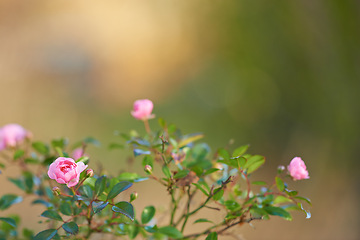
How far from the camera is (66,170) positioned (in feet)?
1.68

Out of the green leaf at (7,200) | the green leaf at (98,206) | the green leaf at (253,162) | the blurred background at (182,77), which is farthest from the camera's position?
the blurred background at (182,77)

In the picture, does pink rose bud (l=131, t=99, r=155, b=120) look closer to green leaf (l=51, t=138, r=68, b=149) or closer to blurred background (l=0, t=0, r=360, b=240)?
green leaf (l=51, t=138, r=68, b=149)

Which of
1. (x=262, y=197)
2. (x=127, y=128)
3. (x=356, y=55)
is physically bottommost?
(x=127, y=128)

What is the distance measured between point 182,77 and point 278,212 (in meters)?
3.85

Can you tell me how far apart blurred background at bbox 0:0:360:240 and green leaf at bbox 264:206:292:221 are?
80.6 inches

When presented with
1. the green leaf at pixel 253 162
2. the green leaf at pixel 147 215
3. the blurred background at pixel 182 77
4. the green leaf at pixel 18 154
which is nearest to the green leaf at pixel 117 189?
the green leaf at pixel 147 215

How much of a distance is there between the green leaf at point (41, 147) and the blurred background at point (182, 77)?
→ 2017 mm

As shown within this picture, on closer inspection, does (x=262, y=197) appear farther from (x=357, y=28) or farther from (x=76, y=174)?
(x=357, y=28)

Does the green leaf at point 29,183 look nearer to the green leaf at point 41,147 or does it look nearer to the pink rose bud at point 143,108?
the green leaf at point 41,147

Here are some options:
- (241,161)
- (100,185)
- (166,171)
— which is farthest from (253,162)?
(100,185)

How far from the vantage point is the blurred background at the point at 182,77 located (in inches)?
113

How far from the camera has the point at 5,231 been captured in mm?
775

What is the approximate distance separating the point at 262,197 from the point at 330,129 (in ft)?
8.07

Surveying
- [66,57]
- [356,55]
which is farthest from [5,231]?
[66,57]
